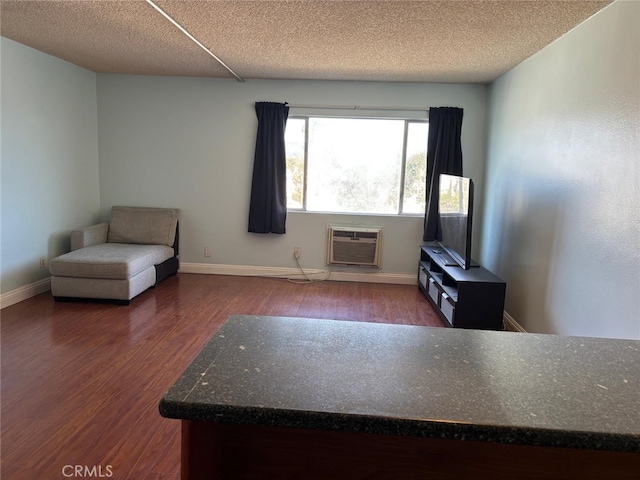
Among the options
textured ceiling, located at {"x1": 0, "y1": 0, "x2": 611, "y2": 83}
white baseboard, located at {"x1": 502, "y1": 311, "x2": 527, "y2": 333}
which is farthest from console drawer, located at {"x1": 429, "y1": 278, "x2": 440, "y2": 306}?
textured ceiling, located at {"x1": 0, "y1": 0, "x2": 611, "y2": 83}

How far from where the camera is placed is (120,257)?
4.08 metres

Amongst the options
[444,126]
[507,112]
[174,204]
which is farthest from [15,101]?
[507,112]

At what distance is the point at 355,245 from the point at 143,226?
8.25 ft

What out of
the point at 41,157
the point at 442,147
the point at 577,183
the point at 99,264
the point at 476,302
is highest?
the point at 442,147

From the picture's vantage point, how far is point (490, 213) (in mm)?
4629

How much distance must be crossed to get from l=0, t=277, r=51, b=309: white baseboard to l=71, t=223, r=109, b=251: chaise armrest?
45cm

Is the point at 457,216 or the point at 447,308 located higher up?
the point at 457,216

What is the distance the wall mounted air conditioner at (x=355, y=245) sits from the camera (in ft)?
16.8

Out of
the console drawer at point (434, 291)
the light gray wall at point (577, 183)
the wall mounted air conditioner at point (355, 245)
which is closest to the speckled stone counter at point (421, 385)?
the light gray wall at point (577, 183)

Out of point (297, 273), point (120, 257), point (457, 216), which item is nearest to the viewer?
point (457, 216)

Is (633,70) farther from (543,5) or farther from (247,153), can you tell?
(247,153)

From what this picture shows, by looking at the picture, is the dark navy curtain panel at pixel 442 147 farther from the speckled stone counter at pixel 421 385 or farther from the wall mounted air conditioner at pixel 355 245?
the speckled stone counter at pixel 421 385

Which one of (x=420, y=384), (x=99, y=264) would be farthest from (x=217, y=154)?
(x=420, y=384)

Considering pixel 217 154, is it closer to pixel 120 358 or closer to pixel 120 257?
pixel 120 257
